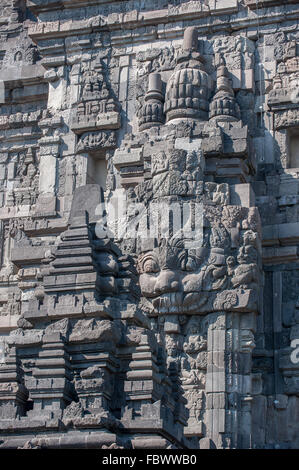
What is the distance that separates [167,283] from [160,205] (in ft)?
5.14

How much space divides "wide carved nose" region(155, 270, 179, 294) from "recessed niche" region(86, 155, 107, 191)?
3.55 meters

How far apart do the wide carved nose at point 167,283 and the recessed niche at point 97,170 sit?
3547mm

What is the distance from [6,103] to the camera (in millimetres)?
27188

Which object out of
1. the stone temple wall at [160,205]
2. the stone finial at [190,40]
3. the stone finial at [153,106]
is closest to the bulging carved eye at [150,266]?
the stone temple wall at [160,205]

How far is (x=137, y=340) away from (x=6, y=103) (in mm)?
12616

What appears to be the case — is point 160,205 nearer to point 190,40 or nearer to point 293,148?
point 293,148

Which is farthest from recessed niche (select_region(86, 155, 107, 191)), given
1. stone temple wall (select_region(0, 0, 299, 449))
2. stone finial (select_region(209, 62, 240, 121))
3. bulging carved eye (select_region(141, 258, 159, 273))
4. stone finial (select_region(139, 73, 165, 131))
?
bulging carved eye (select_region(141, 258, 159, 273))

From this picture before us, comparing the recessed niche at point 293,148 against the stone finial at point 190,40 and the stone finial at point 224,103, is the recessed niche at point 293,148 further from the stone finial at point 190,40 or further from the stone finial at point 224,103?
the stone finial at point 190,40

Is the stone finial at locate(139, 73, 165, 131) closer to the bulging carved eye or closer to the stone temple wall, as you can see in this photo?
the stone temple wall

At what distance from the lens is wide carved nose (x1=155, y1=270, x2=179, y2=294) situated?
21.7 m

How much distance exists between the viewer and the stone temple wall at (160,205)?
1622 centimetres

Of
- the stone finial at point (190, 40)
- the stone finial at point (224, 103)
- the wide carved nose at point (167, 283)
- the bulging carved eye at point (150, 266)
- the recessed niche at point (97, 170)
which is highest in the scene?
the stone finial at point (190, 40)
